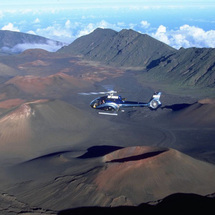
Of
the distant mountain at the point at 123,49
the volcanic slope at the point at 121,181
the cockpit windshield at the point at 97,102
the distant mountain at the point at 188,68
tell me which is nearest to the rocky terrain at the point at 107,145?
the volcanic slope at the point at 121,181

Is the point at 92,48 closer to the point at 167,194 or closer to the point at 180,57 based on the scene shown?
the point at 180,57

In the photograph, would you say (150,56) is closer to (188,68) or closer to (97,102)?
(188,68)

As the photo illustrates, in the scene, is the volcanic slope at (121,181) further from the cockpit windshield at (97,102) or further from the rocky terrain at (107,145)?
the cockpit windshield at (97,102)

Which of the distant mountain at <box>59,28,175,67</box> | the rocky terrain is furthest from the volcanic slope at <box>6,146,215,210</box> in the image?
the distant mountain at <box>59,28,175,67</box>

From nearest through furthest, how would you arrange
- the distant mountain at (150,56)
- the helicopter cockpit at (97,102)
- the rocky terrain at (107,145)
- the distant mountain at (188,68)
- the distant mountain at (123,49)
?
the rocky terrain at (107,145)
the helicopter cockpit at (97,102)
the distant mountain at (188,68)
the distant mountain at (150,56)
the distant mountain at (123,49)

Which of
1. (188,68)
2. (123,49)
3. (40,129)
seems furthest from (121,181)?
(123,49)

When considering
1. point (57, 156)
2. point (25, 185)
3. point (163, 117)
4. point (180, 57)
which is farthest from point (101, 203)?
point (180, 57)

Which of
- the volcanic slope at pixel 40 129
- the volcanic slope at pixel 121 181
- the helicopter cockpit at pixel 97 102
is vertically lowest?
the volcanic slope at pixel 40 129
